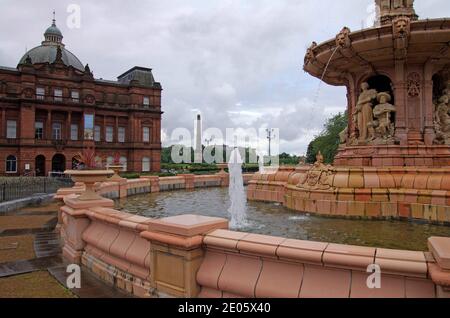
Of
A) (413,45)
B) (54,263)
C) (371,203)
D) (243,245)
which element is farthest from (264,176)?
(243,245)

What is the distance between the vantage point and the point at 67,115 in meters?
51.6

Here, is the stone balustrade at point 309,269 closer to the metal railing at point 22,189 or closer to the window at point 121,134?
the metal railing at point 22,189

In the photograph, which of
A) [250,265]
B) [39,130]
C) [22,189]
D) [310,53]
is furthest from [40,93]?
[250,265]

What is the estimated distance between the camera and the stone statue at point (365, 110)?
11.6 m

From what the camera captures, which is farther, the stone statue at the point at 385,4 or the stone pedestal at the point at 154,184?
the stone pedestal at the point at 154,184

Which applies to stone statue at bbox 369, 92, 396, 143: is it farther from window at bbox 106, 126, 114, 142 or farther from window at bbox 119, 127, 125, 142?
window at bbox 119, 127, 125, 142

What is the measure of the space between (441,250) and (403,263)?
1.02ft

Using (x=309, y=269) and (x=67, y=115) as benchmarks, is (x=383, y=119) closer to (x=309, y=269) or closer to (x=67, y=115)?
(x=309, y=269)

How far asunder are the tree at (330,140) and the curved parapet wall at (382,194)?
41969 mm

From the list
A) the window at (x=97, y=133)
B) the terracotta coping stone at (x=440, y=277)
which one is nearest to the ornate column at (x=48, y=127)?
the window at (x=97, y=133)

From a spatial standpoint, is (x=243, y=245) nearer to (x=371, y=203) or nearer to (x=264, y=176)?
(x=371, y=203)
